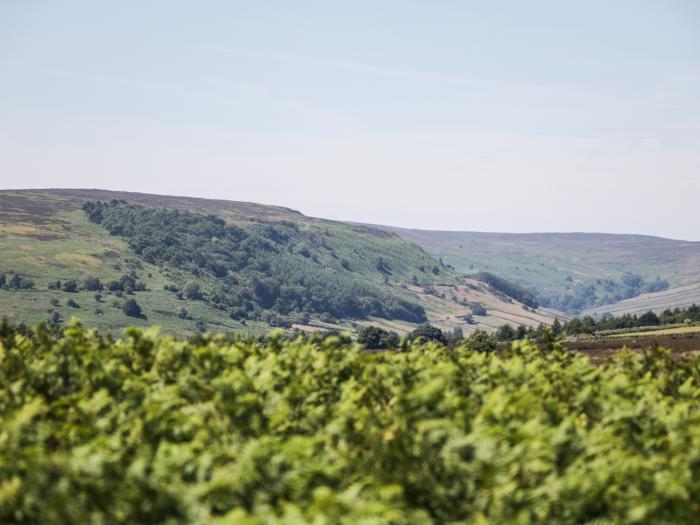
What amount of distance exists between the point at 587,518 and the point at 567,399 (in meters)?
6.70

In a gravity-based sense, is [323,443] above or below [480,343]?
above

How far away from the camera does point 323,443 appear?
1397cm

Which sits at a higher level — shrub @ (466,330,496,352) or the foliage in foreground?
the foliage in foreground

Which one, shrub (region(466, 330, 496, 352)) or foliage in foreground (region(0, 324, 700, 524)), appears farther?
shrub (region(466, 330, 496, 352))

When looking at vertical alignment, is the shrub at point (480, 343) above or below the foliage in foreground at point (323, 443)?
below

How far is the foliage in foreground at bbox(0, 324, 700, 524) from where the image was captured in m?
11.1

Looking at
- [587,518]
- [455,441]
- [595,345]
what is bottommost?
[595,345]

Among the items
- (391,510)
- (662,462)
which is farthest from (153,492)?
(662,462)

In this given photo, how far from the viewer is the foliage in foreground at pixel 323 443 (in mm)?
11070

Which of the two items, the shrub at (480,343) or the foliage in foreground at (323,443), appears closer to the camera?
the foliage in foreground at (323,443)

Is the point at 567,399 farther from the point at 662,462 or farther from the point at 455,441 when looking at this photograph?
the point at 455,441

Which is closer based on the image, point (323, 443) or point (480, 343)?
point (323, 443)

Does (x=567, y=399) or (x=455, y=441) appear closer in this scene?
(x=455, y=441)

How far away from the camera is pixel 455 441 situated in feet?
41.5
